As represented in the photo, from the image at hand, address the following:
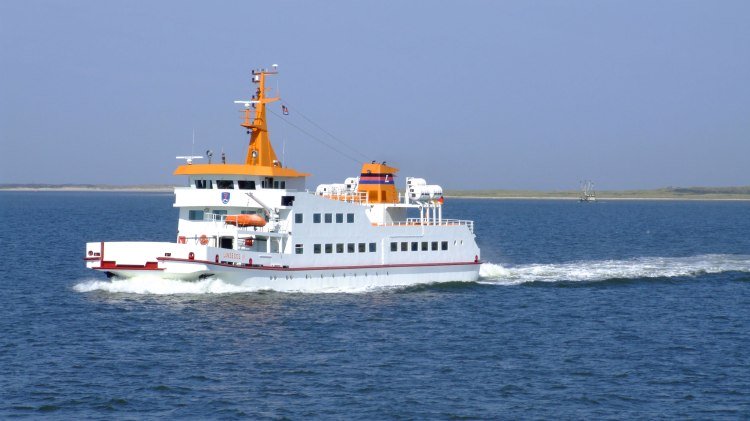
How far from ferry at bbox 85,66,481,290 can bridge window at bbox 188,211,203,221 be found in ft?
0.15

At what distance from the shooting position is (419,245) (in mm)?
46375

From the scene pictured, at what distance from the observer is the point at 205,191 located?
42469 mm

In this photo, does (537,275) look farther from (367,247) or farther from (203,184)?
(203,184)

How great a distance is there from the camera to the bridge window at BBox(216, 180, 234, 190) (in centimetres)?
4275

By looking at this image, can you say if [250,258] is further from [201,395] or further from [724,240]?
[724,240]

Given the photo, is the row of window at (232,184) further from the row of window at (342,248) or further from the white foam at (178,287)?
the white foam at (178,287)

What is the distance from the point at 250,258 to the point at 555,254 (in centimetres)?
3321

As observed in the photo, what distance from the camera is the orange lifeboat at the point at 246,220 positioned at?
40625 mm

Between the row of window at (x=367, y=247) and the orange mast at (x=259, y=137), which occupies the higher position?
the orange mast at (x=259, y=137)

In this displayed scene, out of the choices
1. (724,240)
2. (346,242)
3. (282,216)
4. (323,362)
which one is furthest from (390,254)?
(724,240)

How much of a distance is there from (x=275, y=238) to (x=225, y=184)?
340 centimetres

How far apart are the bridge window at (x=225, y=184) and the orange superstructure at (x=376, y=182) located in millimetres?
7934

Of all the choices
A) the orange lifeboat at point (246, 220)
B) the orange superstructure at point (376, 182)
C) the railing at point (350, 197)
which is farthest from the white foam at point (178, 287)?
the orange superstructure at point (376, 182)

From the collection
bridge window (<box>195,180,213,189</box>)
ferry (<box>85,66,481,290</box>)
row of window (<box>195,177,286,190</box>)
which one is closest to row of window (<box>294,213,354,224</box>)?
ferry (<box>85,66,481,290</box>)
